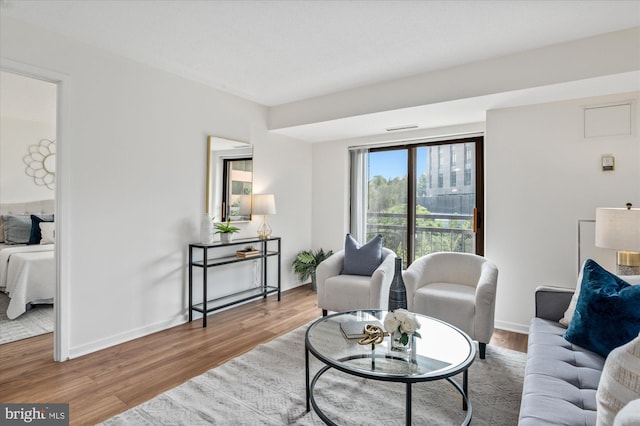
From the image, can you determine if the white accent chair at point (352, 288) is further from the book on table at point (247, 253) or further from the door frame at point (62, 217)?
the door frame at point (62, 217)

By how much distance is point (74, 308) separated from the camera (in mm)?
2713

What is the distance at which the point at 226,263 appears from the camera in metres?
3.64

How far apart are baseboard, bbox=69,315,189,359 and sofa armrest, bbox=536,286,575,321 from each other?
3.25 metres

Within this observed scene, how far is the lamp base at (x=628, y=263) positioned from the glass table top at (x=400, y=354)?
1.58m

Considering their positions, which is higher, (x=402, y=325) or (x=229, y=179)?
(x=229, y=179)

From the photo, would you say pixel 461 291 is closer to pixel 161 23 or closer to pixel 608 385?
pixel 608 385

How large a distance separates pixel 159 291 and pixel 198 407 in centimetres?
162

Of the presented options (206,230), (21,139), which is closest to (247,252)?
(206,230)

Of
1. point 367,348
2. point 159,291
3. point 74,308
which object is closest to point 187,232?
point 159,291

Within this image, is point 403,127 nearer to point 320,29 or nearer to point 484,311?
point 320,29

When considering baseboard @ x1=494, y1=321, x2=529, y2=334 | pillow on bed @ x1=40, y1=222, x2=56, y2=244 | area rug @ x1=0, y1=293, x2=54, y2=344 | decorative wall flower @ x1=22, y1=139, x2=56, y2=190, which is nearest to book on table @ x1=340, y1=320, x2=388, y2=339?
baseboard @ x1=494, y1=321, x2=529, y2=334

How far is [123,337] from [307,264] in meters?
2.48

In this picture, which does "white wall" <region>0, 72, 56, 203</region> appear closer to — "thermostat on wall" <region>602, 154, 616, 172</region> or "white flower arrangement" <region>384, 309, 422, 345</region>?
"white flower arrangement" <region>384, 309, 422, 345</region>

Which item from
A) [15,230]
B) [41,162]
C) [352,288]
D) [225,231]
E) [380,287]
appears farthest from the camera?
[41,162]
